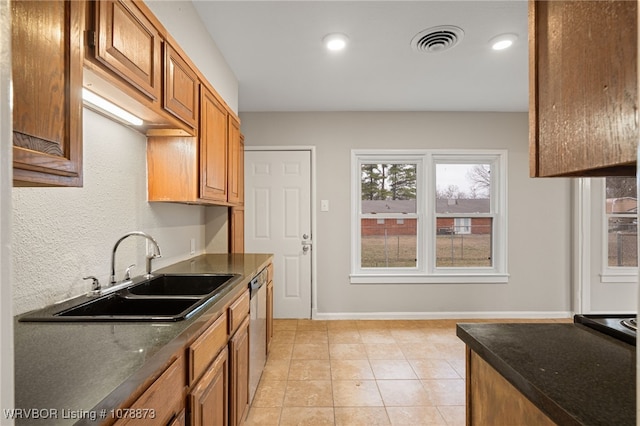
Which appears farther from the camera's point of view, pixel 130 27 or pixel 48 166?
pixel 130 27

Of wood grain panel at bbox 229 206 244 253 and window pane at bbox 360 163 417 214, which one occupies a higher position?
window pane at bbox 360 163 417 214

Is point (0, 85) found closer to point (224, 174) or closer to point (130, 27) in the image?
point (130, 27)

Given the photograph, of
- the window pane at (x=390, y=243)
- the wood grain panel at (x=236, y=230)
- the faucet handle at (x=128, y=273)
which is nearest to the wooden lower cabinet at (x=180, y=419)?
the faucet handle at (x=128, y=273)

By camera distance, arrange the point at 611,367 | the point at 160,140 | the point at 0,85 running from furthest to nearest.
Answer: the point at 160,140
the point at 611,367
the point at 0,85

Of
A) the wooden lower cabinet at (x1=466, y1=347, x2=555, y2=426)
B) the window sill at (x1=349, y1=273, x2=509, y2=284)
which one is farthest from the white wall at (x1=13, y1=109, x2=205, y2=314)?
the window sill at (x1=349, y1=273, x2=509, y2=284)

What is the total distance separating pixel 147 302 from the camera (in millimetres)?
1600

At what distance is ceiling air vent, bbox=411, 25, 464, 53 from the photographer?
234 cm

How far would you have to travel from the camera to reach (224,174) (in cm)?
261

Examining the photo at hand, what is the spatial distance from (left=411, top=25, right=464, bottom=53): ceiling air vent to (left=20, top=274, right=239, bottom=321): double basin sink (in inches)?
83.3

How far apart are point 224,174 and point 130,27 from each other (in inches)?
54.3

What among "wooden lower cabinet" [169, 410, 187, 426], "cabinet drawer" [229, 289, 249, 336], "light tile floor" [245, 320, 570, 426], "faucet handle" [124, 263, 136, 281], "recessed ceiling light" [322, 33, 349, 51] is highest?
"recessed ceiling light" [322, 33, 349, 51]

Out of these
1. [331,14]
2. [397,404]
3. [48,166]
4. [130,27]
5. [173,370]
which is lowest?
[397,404]

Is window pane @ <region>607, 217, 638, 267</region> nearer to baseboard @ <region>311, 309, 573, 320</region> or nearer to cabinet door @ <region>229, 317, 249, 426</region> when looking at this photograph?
baseboard @ <region>311, 309, 573, 320</region>

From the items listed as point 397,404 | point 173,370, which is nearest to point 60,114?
point 173,370
